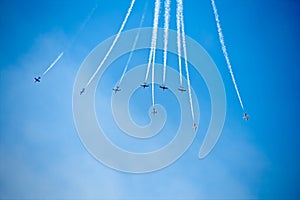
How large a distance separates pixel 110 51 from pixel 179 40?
520 centimetres

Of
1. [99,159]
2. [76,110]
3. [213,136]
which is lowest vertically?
[99,159]

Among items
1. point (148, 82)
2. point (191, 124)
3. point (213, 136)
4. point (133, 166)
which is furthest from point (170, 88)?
point (133, 166)

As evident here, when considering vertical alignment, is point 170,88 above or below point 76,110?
above

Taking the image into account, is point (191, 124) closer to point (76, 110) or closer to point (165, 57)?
point (165, 57)

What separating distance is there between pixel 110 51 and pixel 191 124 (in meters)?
8.37

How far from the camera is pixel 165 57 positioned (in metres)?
24.1

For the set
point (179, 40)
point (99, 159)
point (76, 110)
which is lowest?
point (99, 159)

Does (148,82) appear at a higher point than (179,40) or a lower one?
lower

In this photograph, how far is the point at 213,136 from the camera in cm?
2516

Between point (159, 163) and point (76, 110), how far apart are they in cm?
764

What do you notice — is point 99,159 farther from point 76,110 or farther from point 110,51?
point 110,51

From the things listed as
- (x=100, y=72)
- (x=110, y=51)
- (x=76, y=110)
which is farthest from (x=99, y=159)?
(x=110, y=51)

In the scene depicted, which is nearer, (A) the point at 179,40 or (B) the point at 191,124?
(A) the point at 179,40

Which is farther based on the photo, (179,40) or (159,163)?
(159,163)
